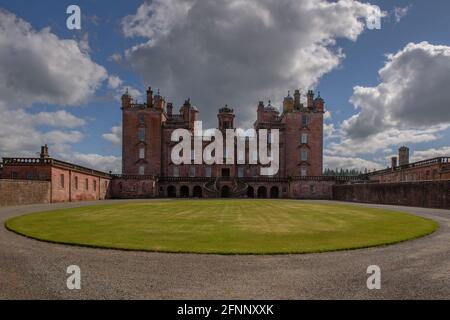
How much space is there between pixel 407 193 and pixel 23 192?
119ft

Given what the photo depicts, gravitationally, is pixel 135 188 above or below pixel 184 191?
above

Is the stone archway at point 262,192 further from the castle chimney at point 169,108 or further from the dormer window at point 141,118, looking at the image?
the castle chimney at point 169,108

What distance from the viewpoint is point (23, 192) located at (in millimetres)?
29922

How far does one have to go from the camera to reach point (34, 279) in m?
6.56

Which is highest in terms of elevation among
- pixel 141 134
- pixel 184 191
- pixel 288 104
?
pixel 288 104

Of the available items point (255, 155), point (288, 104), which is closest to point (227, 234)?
point (255, 155)

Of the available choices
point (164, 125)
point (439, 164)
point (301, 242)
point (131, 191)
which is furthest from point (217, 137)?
point (301, 242)

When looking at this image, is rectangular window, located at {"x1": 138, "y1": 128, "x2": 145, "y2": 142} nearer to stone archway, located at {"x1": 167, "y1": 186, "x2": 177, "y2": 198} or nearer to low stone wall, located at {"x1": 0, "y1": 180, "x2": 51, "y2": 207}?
stone archway, located at {"x1": 167, "y1": 186, "x2": 177, "y2": 198}

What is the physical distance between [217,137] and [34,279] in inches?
2152

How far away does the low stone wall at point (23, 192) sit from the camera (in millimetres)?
27281

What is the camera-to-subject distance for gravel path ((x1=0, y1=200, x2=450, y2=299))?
582 centimetres

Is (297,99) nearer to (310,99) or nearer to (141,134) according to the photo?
(310,99)
